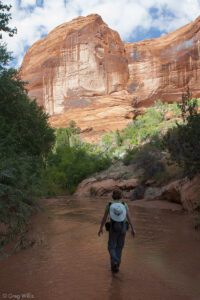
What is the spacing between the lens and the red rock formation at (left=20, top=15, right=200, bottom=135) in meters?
47.8

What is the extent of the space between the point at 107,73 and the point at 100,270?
48.3 m

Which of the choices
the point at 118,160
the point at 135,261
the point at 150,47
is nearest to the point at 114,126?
the point at 118,160

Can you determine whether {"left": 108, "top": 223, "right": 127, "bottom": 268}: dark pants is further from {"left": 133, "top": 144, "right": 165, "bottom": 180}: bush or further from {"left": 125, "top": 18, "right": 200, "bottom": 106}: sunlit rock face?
{"left": 125, "top": 18, "right": 200, "bottom": 106}: sunlit rock face

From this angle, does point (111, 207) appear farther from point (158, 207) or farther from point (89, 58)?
point (89, 58)

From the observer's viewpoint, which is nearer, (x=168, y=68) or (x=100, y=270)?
(x=100, y=270)

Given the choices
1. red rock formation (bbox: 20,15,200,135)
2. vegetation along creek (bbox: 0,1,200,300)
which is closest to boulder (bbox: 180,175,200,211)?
vegetation along creek (bbox: 0,1,200,300)

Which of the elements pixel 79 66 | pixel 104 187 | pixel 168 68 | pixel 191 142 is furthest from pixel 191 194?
pixel 79 66

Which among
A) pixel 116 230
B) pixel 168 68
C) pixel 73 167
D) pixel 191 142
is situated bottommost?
pixel 116 230

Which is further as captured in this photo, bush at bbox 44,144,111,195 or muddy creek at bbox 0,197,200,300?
bush at bbox 44,144,111,195

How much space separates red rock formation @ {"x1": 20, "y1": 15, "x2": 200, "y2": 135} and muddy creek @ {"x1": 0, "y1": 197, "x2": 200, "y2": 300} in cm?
A: 3870

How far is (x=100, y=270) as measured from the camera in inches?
182

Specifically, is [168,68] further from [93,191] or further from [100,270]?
[100,270]

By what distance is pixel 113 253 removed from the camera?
14.3ft

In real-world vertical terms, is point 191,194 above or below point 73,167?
below
